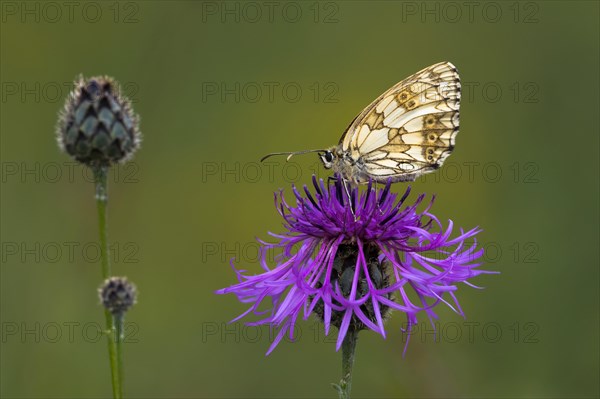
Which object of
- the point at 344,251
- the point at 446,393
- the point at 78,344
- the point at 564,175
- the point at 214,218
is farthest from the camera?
the point at 214,218

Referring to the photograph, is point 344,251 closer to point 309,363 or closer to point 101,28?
point 309,363

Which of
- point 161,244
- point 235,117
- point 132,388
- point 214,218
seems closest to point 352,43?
point 235,117

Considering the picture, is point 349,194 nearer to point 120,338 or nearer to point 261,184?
point 120,338

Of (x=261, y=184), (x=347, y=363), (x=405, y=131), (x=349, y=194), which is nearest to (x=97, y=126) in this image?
(x=349, y=194)


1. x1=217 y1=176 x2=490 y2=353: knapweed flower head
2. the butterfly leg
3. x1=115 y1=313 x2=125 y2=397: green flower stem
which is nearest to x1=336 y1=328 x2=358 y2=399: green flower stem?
x1=217 y1=176 x2=490 y2=353: knapweed flower head

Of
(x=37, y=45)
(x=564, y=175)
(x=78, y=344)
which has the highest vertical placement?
(x=37, y=45)

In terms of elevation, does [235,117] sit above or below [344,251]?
above

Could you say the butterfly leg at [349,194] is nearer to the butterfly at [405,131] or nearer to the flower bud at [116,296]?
the butterfly at [405,131]
